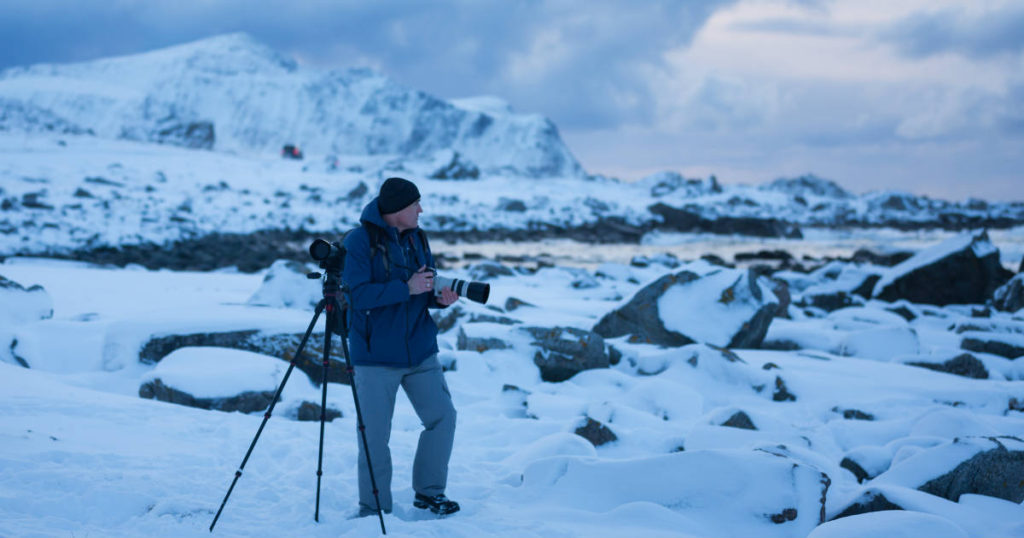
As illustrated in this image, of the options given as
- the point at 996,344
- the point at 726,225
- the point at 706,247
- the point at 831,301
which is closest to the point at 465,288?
the point at 996,344

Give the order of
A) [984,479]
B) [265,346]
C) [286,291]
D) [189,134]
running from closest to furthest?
[984,479], [265,346], [286,291], [189,134]

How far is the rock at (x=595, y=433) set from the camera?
5957 mm

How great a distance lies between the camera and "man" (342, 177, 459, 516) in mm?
3900

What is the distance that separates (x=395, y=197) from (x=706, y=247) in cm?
3047

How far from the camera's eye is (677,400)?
7.30m

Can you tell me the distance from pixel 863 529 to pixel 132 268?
15856 mm

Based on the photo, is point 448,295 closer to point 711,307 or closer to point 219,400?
point 219,400

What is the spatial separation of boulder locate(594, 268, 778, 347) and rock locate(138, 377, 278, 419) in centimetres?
482

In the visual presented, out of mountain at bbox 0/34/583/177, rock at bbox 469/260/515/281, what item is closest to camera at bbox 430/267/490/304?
rock at bbox 469/260/515/281

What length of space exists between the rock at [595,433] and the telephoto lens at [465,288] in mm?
2423

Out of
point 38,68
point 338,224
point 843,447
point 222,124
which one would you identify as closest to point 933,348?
point 843,447

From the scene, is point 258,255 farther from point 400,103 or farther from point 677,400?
point 400,103

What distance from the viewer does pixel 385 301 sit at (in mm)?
3816

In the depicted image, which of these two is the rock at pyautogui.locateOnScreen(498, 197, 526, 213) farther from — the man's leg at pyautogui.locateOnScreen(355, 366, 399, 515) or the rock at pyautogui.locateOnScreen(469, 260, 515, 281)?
the man's leg at pyautogui.locateOnScreen(355, 366, 399, 515)
